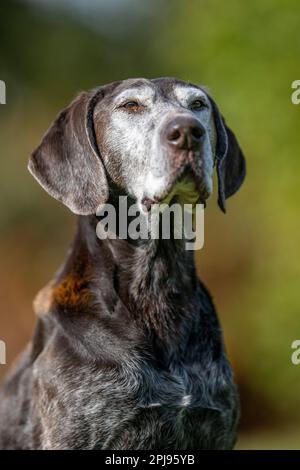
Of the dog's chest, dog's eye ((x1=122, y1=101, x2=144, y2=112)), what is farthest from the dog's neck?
dog's eye ((x1=122, y1=101, x2=144, y2=112))

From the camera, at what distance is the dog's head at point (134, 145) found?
5039 mm

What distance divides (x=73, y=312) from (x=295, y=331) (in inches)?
262

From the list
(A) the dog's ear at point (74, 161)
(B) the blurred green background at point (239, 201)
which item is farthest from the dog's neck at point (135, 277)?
(B) the blurred green background at point (239, 201)

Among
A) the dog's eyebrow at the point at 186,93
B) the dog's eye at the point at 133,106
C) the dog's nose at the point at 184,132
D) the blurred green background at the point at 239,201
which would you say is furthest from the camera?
the blurred green background at the point at 239,201

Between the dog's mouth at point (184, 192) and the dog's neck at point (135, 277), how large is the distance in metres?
0.38

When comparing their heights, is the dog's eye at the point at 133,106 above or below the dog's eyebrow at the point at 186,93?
below

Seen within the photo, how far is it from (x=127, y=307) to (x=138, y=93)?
4.17ft

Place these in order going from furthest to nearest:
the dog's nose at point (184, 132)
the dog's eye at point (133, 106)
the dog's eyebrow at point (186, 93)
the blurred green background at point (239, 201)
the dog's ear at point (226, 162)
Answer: the blurred green background at point (239, 201)
the dog's ear at point (226, 162)
the dog's eyebrow at point (186, 93)
the dog's eye at point (133, 106)
the dog's nose at point (184, 132)

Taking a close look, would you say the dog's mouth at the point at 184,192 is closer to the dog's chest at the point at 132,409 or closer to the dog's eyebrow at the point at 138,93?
the dog's eyebrow at the point at 138,93

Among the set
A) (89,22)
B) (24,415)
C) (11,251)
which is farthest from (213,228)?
(24,415)

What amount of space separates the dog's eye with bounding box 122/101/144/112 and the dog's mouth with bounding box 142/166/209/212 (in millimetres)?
554

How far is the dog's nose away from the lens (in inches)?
194

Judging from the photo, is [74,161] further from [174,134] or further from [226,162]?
[226,162]

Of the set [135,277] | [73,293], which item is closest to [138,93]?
[135,277]
